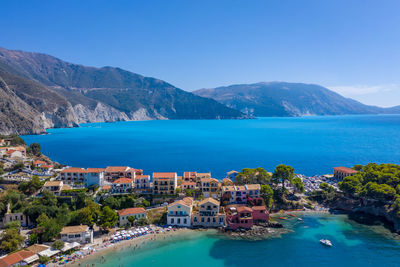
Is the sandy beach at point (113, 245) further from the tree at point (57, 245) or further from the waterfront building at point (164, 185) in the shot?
the waterfront building at point (164, 185)

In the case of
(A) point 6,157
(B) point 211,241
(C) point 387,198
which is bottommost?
(B) point 211,241

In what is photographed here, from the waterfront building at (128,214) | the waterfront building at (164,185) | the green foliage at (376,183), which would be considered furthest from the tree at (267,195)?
the waterfront building at (128,214)

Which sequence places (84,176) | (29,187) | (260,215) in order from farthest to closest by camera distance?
1. (84,176)
2. (29,187)
3. (260,215)

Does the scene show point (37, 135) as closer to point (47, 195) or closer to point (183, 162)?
point (183, 162)

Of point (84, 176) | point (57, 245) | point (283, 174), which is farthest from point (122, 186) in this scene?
point (283, 174)

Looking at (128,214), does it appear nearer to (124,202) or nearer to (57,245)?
(124,202)

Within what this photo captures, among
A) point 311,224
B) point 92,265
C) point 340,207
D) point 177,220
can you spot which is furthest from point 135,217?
point 340,207

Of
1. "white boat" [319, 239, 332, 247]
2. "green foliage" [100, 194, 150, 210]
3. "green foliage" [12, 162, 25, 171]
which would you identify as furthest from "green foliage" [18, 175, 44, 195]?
"white boat" [319, 239, 332, 247]

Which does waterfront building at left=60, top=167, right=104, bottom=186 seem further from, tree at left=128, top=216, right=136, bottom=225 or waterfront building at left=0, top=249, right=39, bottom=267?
waterfront building at left=0, top=249, right=39, bottom=267
